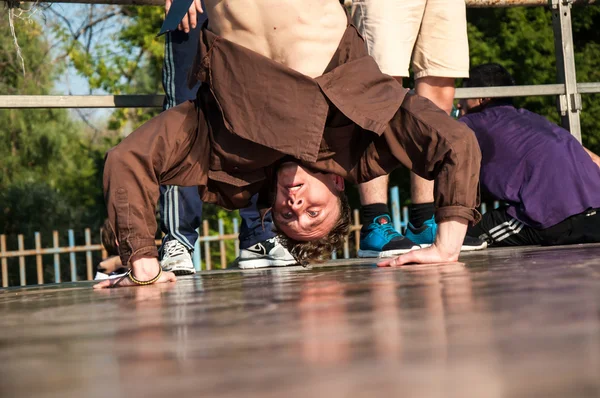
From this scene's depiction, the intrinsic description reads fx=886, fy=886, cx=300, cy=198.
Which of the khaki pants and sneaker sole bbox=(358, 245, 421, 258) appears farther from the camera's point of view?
the khaki pants

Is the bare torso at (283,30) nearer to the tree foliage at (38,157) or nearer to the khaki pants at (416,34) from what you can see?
the khaki pants at (416,34)

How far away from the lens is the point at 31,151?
17719 mm

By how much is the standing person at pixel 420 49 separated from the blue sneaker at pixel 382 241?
0.09 meters

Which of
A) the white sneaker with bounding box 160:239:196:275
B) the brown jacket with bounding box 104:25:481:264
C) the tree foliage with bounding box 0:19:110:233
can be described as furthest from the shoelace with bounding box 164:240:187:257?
the tree foliage with bounding box 0:19:110:233

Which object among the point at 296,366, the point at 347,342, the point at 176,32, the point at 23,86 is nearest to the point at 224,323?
the point at 347,342

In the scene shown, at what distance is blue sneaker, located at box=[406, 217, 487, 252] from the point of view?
154 inches

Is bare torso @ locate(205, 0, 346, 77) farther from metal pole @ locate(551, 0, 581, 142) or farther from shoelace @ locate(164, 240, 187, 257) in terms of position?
metal pole @ locate(551, 0, 581, 142)

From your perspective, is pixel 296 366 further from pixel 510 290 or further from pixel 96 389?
pixel 510 290

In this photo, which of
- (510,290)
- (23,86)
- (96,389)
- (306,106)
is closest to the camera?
(96,389)

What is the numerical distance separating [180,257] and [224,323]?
227cm

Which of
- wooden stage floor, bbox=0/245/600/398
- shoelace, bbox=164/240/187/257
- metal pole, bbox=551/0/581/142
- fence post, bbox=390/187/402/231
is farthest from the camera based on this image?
fence post, bbox=390/187/402/231

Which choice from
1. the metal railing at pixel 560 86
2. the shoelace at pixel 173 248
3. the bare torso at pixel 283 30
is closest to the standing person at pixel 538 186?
the metal railing at pixel 560 86

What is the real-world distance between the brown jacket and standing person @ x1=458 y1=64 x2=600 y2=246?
5.28 ft

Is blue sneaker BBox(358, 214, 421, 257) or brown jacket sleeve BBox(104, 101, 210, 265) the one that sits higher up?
brown jacket sleeve BBox(104, 101, 210, 265)
